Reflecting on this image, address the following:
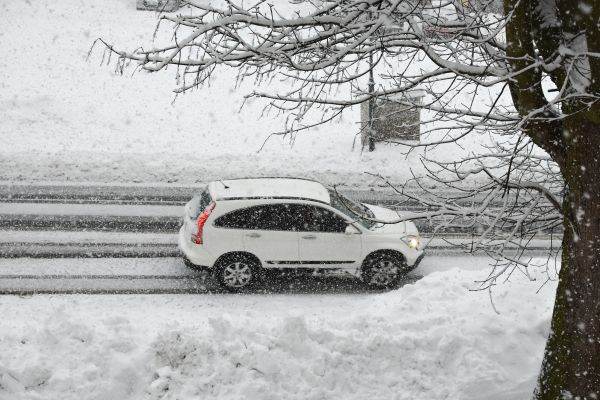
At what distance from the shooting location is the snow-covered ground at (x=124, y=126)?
767 inches

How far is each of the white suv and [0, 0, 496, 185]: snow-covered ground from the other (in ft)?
23.7

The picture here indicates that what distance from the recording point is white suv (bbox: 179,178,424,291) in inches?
446

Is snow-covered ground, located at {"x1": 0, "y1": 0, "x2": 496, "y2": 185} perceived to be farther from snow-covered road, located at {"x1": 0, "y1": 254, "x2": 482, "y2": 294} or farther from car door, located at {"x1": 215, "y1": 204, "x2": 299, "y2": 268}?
car door, located at {"x1": 215, "y1": 204, "x2": 299, "y2": 268}

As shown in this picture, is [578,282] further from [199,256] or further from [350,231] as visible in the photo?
[199,256]

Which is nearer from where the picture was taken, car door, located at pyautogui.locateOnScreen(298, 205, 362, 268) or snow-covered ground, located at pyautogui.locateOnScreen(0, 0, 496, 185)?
car door, located at pyautogui.locateOnScreen(298, 205, 362, 268)

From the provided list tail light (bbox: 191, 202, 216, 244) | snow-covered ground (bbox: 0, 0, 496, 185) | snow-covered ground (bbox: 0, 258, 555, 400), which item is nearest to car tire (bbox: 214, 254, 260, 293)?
tail light (bbox: 191, 202, 216, 244)

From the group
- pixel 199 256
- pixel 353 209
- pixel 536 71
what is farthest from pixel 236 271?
pixel 536 71

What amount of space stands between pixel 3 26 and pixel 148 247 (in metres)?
20.2

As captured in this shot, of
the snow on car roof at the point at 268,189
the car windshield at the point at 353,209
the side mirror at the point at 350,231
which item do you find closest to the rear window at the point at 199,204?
the snow on car roof at the point at 268,189

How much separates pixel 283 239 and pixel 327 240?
78 cm

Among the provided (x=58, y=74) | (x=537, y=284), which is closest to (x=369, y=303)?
(x=537, y=284)

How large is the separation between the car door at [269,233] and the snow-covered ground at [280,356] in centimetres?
257

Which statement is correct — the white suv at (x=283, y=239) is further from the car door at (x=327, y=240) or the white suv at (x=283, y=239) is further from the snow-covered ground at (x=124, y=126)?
the snow-covered ground at (x=124, y=126)

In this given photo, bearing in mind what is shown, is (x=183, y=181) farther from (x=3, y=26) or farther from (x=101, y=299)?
(x=3, y=26)
